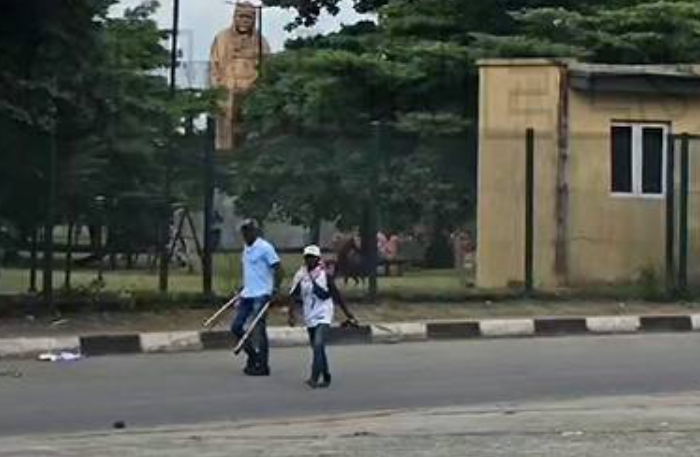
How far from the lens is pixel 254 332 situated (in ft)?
48.4

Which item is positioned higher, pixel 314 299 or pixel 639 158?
pixel 639 158

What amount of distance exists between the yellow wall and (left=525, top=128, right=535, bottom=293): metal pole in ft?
1.03

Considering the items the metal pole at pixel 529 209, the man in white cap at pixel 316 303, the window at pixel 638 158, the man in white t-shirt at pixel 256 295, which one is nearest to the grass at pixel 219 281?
the metal pole at pixel 529 209

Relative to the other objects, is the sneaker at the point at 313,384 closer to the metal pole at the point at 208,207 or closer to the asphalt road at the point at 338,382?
the asphalt road at the point at 338,382

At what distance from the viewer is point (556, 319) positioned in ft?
65.0

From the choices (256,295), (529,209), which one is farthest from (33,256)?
(529,209)

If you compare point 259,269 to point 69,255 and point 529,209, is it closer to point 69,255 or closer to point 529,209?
point 69,255

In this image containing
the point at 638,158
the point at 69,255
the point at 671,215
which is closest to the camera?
the point at 69,255

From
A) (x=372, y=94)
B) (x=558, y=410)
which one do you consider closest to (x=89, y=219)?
(x=558, y=410)

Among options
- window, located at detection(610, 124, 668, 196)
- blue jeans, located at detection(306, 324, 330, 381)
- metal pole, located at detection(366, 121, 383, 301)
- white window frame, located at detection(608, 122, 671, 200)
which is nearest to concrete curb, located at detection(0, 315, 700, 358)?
metal pole, located at detection(366, 121, 383, 301)

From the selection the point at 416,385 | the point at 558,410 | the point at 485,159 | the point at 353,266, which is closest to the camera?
the point at 558,410

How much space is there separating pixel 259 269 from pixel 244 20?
A: 2082 inches

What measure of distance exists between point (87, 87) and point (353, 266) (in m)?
4.51

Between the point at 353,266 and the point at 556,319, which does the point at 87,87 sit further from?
A: the point at 556,319
